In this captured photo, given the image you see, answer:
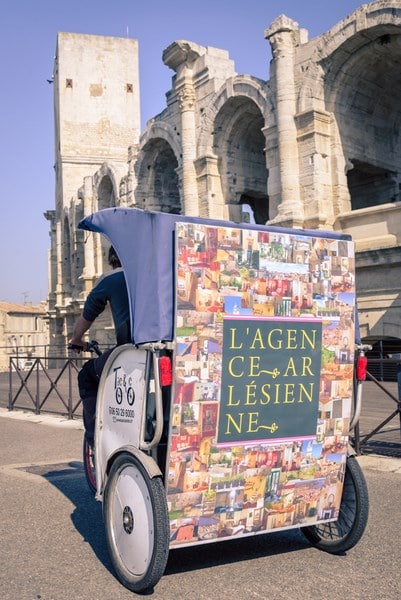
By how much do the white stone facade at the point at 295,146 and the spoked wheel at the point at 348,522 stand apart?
1129 cm

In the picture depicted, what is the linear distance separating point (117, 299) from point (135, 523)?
1320 mm

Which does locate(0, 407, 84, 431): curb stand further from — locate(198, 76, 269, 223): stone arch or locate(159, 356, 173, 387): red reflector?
locate(198, 76, 269, 223): stone arch

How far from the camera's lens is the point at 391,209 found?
50.3 feet

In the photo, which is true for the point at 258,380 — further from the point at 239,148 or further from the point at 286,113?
the point at 239,148

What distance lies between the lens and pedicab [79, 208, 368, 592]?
3.41 metres

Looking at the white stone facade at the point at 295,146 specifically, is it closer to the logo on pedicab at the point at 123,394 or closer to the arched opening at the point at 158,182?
the arched opening at the point at 158,182

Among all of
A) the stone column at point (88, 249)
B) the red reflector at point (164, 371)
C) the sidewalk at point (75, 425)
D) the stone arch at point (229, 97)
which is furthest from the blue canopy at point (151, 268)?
the stone column at point (88, 249)

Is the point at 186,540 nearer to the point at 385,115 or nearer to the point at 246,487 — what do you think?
the point at 246,487

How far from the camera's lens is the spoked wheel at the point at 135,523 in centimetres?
327

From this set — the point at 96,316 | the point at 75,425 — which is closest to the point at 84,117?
the point at 75,425

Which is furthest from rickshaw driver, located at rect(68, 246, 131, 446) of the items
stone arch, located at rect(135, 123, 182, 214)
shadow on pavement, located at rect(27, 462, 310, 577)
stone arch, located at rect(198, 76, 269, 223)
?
stone arch, located at rect(135, 123, 182, 214)

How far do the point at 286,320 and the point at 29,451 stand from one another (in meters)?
5.12

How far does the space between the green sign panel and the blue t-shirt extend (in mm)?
739

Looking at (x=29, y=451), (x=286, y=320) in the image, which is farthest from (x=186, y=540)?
(x=29, y=451)
